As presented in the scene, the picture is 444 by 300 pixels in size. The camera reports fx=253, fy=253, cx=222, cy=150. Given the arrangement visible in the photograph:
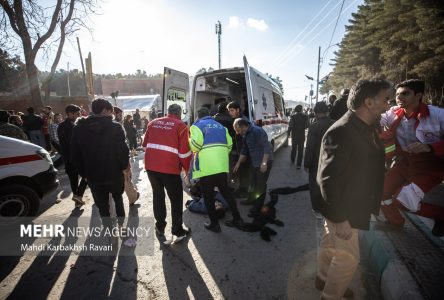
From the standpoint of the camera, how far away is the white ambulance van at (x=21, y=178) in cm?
374

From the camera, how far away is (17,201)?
3883mm

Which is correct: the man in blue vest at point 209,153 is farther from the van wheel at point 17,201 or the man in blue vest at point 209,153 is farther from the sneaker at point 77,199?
the van wheel at point 17,201

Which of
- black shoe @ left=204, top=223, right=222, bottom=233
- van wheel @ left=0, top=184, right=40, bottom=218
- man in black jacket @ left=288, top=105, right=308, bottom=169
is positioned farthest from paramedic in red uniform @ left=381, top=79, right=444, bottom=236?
van wheel @ left=0, top=184, right=40, bottom=218

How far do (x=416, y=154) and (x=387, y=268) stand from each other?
4.22 ft

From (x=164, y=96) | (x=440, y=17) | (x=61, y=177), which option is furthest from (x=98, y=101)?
(x=440, y=17)

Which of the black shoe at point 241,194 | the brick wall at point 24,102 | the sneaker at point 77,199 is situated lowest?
the black shoe at point 241,194

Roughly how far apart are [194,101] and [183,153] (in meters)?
3.82

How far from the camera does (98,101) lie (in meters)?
3.14

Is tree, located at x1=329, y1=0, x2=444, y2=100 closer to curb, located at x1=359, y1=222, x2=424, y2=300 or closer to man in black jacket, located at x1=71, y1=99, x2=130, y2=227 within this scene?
curb, located at x1=359, y1=222, x2=424, y2=300

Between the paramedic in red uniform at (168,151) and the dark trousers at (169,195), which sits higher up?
the paramedic in red uniform at (168,151)

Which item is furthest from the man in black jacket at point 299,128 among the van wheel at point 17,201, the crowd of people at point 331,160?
the van wheel at point 17,201

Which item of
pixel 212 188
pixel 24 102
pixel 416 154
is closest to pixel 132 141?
pixel 212 188

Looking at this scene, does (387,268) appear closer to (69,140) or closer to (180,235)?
(180,235)

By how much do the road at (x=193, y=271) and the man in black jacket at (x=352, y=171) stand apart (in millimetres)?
798
